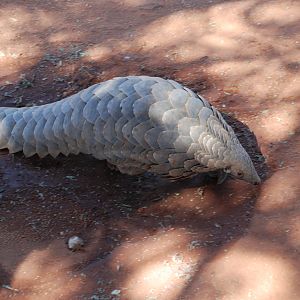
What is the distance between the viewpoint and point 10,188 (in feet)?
12.8

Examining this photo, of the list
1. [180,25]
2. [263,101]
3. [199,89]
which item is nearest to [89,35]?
[180,25]

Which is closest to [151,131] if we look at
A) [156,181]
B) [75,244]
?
[156,181]

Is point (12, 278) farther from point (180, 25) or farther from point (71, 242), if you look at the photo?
point (180, 25)

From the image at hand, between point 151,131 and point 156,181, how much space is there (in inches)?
19.3

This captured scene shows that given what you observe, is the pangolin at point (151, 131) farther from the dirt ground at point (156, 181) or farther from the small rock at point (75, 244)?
the small rock at point (75, 244)

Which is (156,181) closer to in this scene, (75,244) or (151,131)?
(151,131)

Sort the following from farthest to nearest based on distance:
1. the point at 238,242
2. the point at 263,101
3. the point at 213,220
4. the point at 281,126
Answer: the point at 263,101, the point at 281,126, the point at 213,220, the point at 238,242

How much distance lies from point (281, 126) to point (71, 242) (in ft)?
5.29

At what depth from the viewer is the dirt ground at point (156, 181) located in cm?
316

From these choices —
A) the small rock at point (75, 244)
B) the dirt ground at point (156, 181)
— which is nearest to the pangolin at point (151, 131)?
the dirt ground at point (156, 181)

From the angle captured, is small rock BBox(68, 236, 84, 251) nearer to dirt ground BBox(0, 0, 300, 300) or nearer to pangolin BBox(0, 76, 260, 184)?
dirt ground BBox(0, 0, 300, 300)

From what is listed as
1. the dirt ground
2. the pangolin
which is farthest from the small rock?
the pangolin

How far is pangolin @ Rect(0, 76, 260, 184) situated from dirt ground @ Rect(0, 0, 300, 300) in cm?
22

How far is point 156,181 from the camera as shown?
12.8ft
